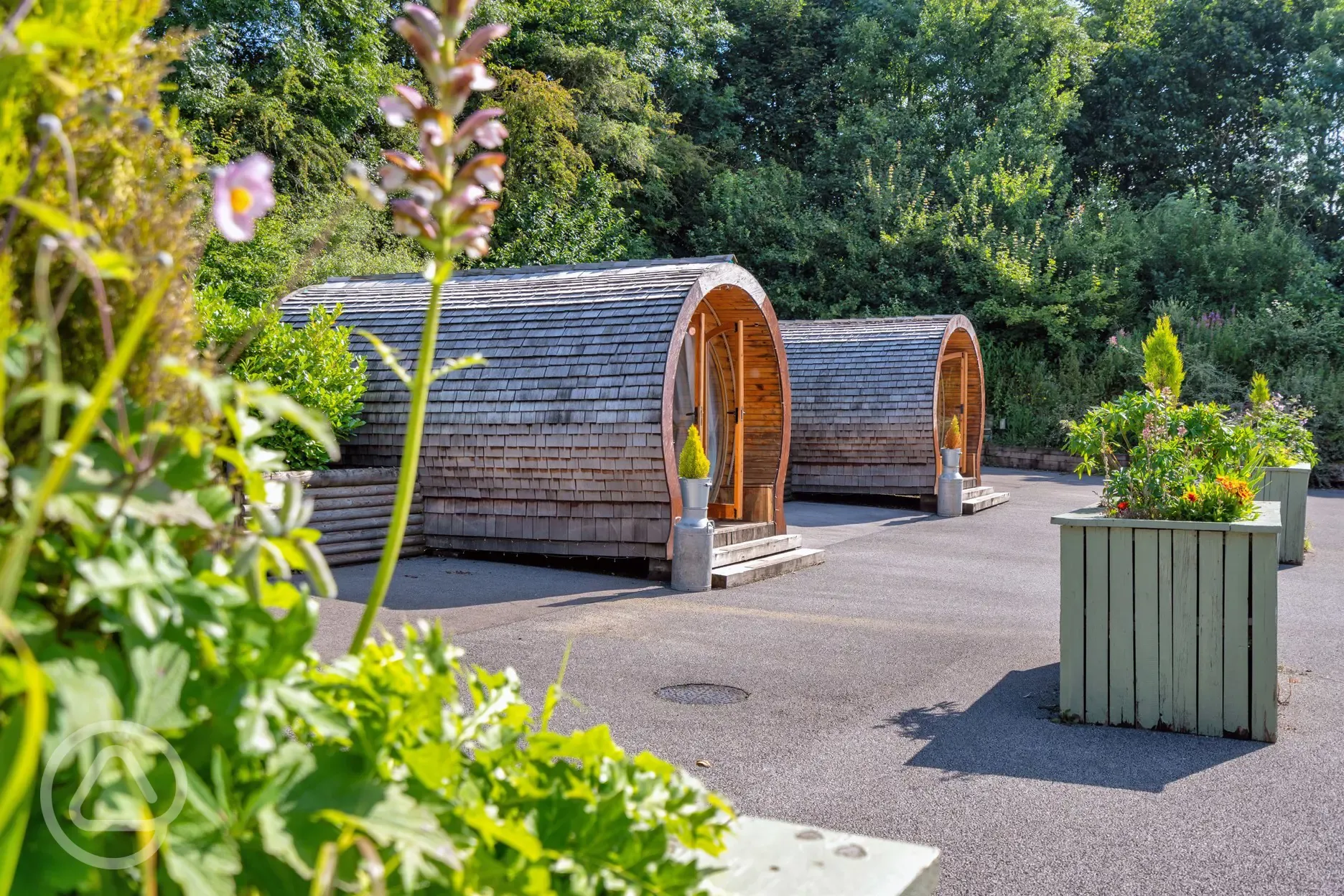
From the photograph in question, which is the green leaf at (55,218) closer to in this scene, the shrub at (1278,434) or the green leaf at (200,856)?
the green leaf at (200,856)

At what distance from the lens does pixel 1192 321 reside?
23.7m

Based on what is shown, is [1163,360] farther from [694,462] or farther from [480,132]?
[480,132]

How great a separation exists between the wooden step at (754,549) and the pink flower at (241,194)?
306 inches

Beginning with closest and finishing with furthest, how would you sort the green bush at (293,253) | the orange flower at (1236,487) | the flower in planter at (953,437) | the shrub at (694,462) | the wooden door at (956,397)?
the orange flower at (1236,487)
the shrub at (694,462)
the green bush at (293,253)
the flower in planter at (953,437)
the wooden door at (956,397)

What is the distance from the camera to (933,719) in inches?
196

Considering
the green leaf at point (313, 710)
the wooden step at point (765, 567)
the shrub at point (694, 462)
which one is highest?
the green leaf at point (313, 710)

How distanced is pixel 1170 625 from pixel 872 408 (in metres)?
10.7

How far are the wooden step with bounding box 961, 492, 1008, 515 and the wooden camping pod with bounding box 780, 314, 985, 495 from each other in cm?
47

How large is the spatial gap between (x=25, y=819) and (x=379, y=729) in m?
0.38

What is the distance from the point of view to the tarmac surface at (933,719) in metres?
3.53

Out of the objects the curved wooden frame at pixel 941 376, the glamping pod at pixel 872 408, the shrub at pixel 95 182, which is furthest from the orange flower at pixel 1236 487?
the curved wooden frame at pixel 941 376

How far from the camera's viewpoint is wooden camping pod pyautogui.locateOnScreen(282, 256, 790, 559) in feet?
27.8

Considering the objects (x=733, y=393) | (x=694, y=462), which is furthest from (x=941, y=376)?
(x=694, y=462)

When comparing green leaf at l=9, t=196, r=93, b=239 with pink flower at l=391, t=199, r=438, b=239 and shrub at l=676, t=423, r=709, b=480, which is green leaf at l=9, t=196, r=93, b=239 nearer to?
pink flower at l=391, t=199, r=438, b=239
